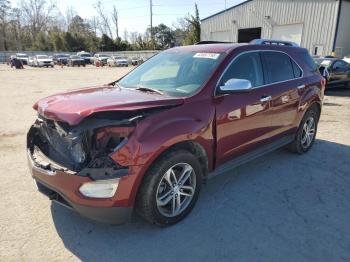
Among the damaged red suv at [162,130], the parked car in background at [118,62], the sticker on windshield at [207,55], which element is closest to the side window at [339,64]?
the damaged red suv at [162,130]

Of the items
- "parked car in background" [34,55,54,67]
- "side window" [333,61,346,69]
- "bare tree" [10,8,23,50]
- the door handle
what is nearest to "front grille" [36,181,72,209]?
the door handle

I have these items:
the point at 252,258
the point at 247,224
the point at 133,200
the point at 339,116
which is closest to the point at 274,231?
the point at 247,224

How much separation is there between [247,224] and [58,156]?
2102mm

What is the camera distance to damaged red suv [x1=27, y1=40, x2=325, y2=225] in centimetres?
280

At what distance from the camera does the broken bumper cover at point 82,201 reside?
278 cm

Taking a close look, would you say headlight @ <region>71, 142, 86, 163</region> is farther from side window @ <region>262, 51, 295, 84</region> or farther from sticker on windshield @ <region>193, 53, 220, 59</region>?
side window @ <region>262, 51, 295, 84</region>

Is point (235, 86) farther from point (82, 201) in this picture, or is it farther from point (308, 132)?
point (308, 132)

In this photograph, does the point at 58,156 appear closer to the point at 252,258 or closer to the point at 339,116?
the point at 252,258

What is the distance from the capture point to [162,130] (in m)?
2.97

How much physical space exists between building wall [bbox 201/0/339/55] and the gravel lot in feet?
69.3

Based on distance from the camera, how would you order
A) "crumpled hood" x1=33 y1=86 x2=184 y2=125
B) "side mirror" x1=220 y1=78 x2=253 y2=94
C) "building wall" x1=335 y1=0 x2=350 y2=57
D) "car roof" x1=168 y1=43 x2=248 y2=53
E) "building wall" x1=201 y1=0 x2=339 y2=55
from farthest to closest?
"building wall" x1=201 y1=0 x2=339 y2=55, "building wall" x1=335 y1=0 x2=350 y2=57, "car roof" x1=168 y1=43 x2=248 y2=53, "side mirror" x1=220 y1=78 x2=253 y2=94, "crumpled hood" x1=33 y1=86 x2=184 y2=125

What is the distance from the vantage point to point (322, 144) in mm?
6223

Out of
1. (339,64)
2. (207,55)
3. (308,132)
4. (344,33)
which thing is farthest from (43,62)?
(207,55)

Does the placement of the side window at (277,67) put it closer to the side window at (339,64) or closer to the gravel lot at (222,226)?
the gravel lot at (222,226)
